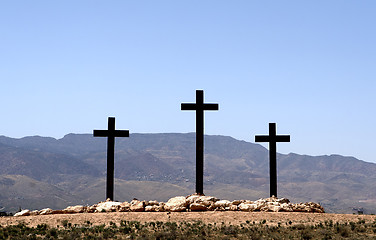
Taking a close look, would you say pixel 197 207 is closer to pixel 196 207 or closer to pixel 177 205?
pixel 196 207

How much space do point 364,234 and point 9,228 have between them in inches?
592

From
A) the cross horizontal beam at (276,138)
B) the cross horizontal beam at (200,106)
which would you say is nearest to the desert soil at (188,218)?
the cross horizontal beam at (276,138)

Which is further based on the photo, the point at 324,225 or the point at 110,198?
the point at 110,198

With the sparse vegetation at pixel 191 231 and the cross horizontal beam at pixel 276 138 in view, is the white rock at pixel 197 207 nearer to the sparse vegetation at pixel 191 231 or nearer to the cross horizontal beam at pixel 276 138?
the sparse vegetation at pixel 191 231

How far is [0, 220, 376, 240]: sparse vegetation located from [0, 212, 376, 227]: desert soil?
1.90ft

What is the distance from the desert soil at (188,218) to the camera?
26391mm

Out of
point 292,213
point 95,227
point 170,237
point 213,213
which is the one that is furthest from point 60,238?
point 292,213

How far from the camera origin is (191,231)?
23891 millimetres

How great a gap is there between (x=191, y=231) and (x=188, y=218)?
9.54ft

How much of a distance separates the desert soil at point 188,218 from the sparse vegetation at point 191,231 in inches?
22.8

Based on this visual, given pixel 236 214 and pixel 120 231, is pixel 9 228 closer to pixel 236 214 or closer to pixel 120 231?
pixel 120 231

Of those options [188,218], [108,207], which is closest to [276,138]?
[188,218]

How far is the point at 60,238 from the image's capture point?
76.9 feet

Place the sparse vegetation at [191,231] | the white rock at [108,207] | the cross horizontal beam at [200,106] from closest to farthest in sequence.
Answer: the sparse vegetation at [191,231]
the white rock at [108,207]
the cross horizontal beam at [200,106]
